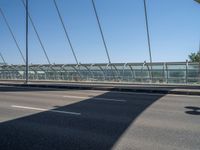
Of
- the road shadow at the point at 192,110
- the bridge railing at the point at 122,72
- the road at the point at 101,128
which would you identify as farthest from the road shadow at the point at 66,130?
the bridge railing at the point at 122,72

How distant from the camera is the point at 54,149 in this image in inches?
215

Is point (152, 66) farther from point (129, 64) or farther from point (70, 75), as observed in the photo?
point (70, 75)

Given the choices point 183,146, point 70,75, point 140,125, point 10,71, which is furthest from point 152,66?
point 10,71

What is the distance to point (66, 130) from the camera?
6.97 m

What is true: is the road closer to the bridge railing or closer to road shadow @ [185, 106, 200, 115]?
road shadow @ [185, 106, 200, 115]

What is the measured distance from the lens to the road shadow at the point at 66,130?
574 centimetres

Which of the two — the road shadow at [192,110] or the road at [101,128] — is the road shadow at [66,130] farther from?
the road shadow at [192,110]

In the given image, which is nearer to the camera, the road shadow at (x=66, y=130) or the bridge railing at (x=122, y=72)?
the road shadow at (x=66, y=130)

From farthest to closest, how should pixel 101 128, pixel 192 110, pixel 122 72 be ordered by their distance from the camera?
pixel 122 72 → pixel 192 110 → pixel 101 128

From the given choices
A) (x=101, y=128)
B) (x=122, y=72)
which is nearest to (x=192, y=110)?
(x=101, y=128)

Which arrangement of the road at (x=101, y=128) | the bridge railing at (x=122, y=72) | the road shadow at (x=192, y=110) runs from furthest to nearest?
1. the bridge railing at (x=122, y=72)
2. the road shadow at (x=192, y=110)
3. the road at (x=101, y=128)

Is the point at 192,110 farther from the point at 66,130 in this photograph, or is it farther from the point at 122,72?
the point at 122,72

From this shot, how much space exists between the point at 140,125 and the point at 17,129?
3248 millimetres

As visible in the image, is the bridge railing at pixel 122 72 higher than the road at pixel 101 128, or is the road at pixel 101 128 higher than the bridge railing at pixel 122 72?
the bridge railing at pixel 122 72
